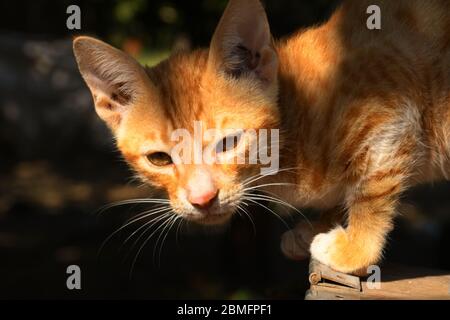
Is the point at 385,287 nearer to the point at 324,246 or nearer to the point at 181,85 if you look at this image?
the point at 324,246

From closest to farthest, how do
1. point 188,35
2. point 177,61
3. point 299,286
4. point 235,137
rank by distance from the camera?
point 235,137 < point 177,61 < point 299,286 < point 188,35

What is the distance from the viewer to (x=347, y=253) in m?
2.34

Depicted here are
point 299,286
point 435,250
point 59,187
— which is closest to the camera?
→ point 299,286

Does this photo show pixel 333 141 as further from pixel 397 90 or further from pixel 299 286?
pixel 299 286

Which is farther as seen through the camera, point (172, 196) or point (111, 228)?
point (111, 228)

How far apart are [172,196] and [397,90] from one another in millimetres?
831

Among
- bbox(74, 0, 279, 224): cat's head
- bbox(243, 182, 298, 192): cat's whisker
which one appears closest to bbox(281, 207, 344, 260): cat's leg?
bbox(243, 182, 298, 192): cat's whisker

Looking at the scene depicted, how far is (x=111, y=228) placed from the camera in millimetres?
5074

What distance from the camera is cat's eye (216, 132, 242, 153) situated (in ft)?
7.14

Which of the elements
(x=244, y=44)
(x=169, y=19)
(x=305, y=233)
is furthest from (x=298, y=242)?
(x=169, y=19)

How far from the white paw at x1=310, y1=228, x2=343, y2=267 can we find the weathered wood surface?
30mm

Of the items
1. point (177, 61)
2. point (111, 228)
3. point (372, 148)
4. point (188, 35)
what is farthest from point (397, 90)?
point (111, 228)

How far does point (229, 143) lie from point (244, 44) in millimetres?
336

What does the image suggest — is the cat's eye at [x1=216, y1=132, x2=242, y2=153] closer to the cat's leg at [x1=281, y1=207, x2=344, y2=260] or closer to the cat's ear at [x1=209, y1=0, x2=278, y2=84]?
the cat's ear at [x1=209, y1=0, x2=278, y2=84]
